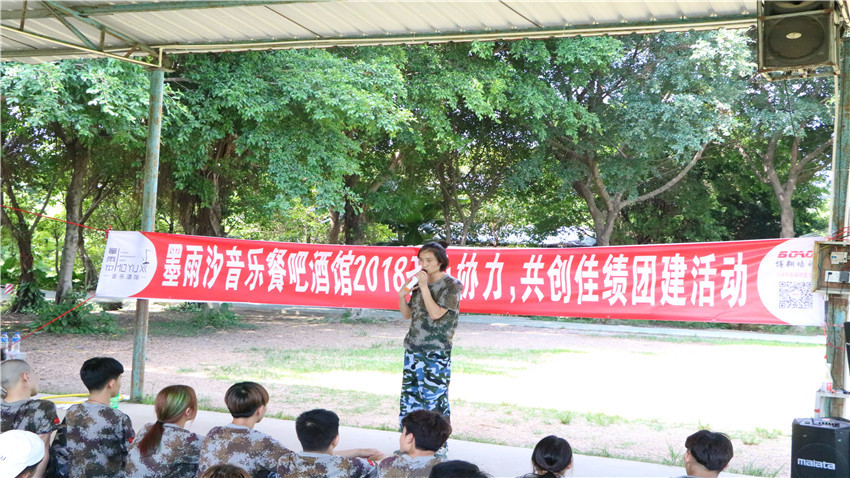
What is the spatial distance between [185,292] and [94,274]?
57.4ft

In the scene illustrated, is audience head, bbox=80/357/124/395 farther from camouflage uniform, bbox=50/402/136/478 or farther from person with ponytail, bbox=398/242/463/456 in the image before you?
person with ponytail, bbox=398/242/463/456

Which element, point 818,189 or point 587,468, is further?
point 818,189

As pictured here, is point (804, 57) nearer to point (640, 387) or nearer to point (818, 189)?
point (640, 387)

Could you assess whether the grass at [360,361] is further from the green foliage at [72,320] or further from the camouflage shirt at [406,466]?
Result: the camouflage shirt at [406,466]

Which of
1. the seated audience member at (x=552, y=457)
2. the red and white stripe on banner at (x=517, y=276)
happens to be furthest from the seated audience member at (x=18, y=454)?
the red and white stripe on banner at (x=517, y=276)

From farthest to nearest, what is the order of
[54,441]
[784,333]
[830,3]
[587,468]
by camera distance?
[784,333] < [587,468] < [830,3] < [54,441]

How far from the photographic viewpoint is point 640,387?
9.80 m

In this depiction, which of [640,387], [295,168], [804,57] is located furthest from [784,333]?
[804,57]

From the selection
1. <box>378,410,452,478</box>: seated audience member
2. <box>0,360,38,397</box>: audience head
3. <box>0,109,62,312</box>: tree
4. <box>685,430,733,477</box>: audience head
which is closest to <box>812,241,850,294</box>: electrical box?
<box>685,430,733,477</box>: audience head

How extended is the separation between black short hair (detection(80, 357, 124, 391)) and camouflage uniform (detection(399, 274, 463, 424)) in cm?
188

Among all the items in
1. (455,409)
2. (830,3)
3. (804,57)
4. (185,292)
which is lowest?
(455,409)

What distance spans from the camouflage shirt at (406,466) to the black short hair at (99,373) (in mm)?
1413

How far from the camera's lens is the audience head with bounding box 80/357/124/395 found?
3.60m

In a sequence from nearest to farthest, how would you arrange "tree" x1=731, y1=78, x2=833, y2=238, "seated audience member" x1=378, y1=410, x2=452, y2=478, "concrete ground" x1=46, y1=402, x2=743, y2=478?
"seated audience member" x1=378, y1=410, x2=452, y2=478 → "concrete ground" x1=46, y1=402, x2=743, y2=478 → "tree" x1=731, y1=78, x2=833, y2=238
